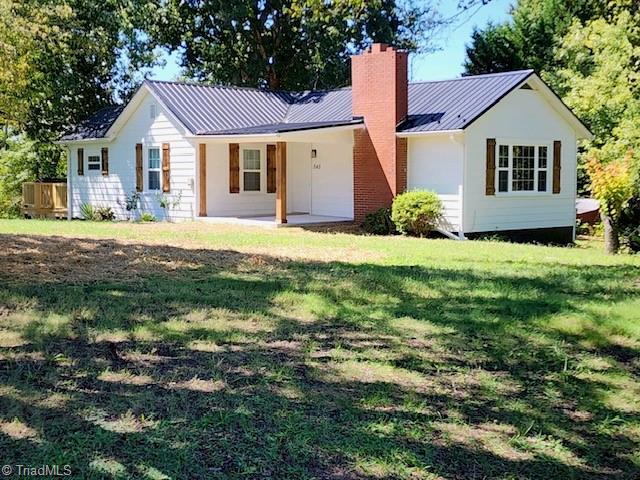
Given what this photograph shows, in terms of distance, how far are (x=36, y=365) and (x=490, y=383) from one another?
3166 millimetres

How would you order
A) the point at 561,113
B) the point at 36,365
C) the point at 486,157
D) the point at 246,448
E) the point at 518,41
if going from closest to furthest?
the point at 246,448, the point at 36,365, the point at 486,157, the point at 561,113, the point at 518,41

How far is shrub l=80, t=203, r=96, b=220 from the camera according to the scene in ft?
78.4

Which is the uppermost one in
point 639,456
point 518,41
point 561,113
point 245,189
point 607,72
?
point 518,41

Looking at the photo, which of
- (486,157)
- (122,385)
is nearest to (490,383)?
(122,385)

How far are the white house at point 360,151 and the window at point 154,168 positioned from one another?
0.03m

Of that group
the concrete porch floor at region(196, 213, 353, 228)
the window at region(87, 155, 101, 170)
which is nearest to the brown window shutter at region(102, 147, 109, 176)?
the window at region(87, 155, 101, 170)

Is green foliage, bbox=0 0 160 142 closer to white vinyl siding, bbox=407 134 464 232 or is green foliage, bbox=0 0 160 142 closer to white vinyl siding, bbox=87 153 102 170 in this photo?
white vinyl siding, bbox=87 153 102 170

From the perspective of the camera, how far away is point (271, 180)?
2233 centimetres

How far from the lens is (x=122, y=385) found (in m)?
4.90

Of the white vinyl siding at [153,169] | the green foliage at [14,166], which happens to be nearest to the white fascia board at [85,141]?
the white vinyl siding at [153,169]

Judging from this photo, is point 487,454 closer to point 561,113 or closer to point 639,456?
point 639,456

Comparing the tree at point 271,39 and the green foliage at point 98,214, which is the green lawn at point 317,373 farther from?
the tree at point 271,39

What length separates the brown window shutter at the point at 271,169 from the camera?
22031mm
